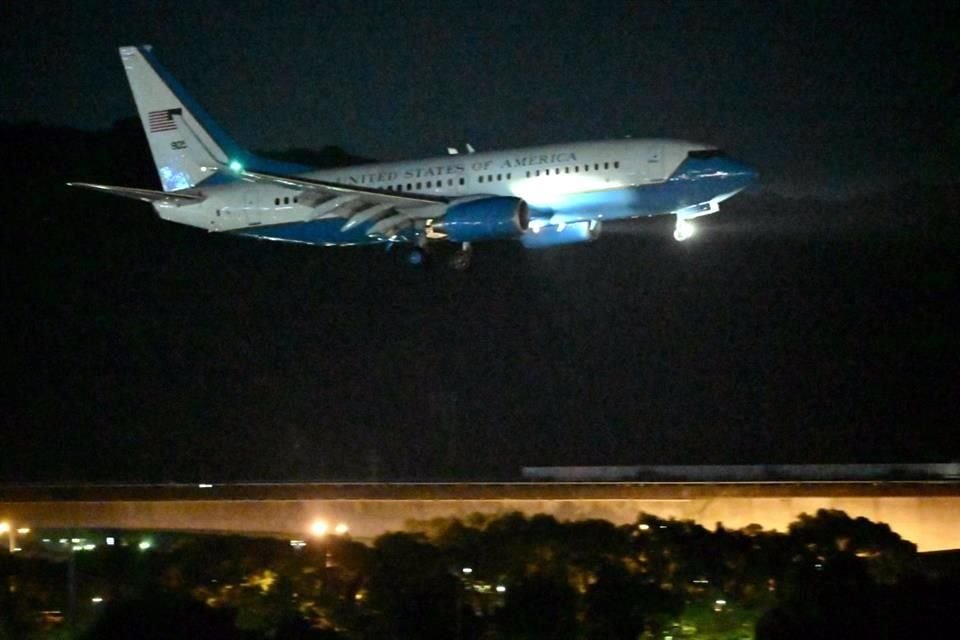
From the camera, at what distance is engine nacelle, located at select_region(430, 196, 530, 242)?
4138 cm

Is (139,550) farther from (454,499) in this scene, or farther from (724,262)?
(724,262)

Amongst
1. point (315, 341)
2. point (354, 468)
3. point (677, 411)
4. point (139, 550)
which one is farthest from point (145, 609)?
point (315, 341)

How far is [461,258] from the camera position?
44406 millimetres

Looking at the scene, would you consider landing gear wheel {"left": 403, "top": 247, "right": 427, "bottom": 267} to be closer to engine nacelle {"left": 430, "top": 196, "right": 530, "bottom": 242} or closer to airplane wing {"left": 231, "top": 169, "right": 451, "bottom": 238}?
airplane wing {"left": 231, "top": 169, "right": 451, "bottom": 238}

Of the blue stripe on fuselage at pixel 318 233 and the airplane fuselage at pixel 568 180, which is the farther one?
the blue stripe on fuselage at pixel 318 233

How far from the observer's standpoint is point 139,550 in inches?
1351

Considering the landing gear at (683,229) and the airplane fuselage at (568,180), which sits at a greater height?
the airplane fuselage at (568,180)

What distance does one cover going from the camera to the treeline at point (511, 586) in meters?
29.2

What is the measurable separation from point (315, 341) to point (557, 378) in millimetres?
13720

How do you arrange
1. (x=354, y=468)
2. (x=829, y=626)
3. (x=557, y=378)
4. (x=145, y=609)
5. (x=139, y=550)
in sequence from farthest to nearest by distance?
(x=557, y=378)
(x=354, y=468)
(x=139, y=550)
(x=145, y=609)
(x=829, y=626)

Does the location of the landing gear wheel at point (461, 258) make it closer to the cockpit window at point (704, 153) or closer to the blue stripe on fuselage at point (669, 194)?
the blue stripe on fuselage at point (669, 194)

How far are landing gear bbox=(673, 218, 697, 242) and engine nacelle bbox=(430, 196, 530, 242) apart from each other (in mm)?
4022

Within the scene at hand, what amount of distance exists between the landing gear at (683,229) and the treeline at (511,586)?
983cm

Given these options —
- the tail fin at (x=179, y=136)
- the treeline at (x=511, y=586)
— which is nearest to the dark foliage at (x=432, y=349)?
the tail fin at (x=179, y=136)
